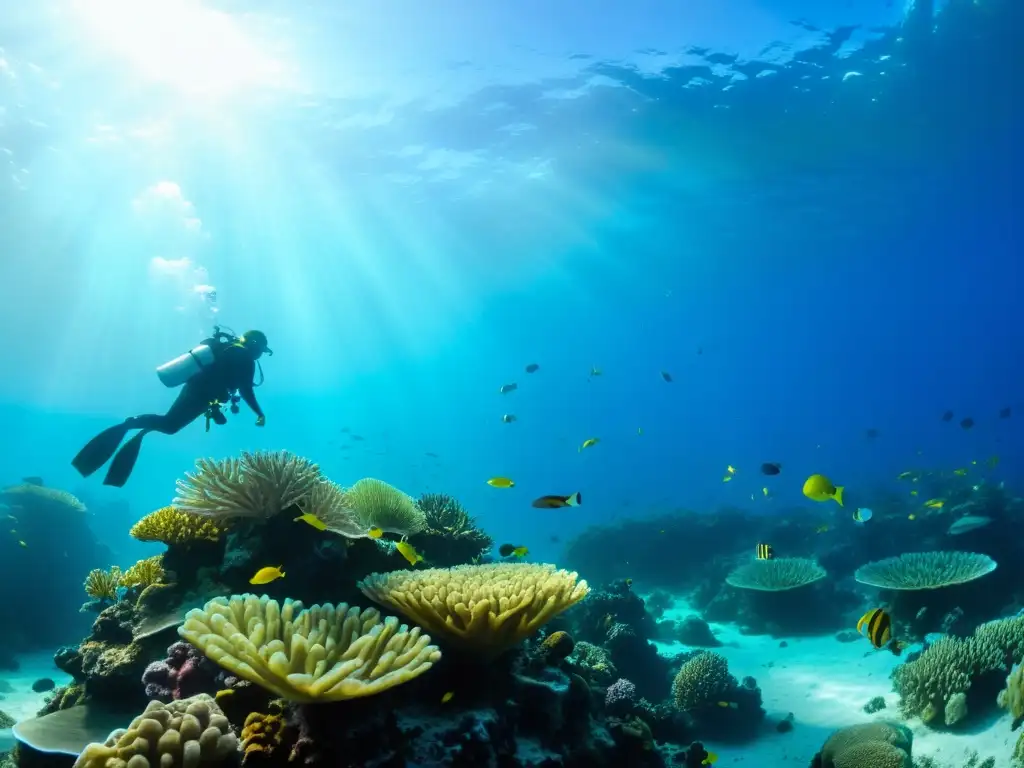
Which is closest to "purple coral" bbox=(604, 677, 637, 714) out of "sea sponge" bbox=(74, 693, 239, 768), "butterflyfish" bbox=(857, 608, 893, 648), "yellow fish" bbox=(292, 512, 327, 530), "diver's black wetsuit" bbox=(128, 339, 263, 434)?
"butterflyfish" bbox=(857, 608, 893, 648)

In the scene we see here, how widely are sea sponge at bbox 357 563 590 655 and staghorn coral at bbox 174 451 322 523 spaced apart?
1362 mm

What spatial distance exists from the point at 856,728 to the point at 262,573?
Result: 269 inches

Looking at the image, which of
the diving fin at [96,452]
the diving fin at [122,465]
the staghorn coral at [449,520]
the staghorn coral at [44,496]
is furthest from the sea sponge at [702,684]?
the staghorn coral at [44,496]

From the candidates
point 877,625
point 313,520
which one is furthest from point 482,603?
point 877,625

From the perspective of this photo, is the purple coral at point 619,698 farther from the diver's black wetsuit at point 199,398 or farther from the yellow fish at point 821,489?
the diver's black wetsuit at point 199,398

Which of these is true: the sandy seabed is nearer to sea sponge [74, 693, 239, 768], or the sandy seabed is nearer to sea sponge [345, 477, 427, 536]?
sea sponge [345, 477, 427, 536]

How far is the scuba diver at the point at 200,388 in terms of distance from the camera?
28.7ft

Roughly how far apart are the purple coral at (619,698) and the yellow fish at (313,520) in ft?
11.5

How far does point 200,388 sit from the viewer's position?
29.4ft

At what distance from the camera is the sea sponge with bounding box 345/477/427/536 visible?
6.56m

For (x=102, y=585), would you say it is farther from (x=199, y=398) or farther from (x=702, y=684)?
(x=702, y=684)

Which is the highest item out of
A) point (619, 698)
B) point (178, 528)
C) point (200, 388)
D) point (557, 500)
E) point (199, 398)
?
point (200, 388)

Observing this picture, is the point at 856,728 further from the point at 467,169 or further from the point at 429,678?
the point at 467,169

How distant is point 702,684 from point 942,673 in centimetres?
330
